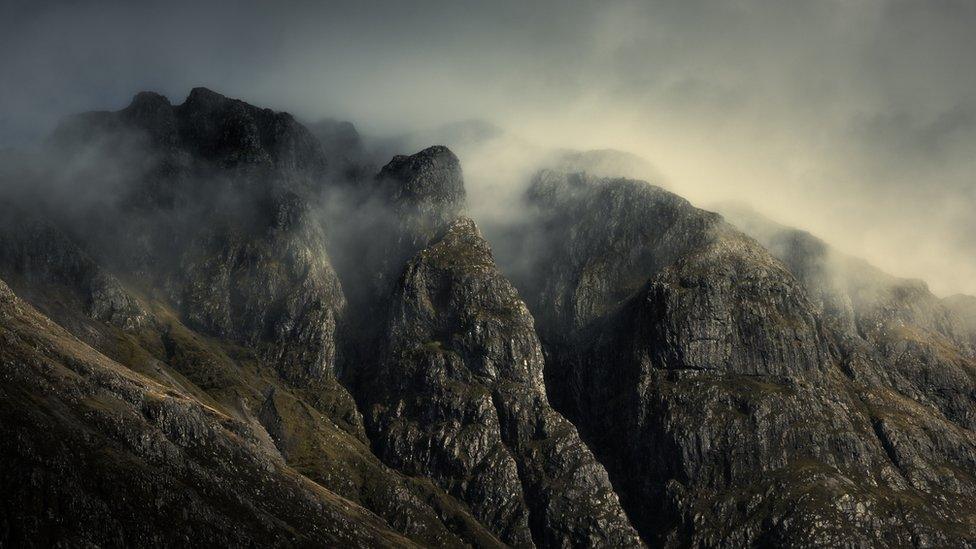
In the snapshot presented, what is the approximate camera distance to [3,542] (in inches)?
7864
